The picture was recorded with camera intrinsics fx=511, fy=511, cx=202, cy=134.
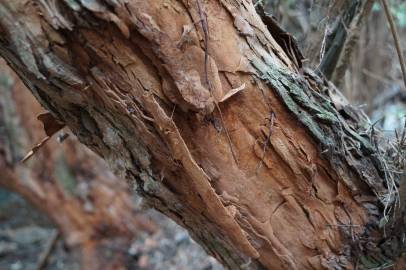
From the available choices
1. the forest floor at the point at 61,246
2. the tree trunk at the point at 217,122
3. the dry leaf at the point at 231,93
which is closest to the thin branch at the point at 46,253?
the forest floor at the point at 61,246

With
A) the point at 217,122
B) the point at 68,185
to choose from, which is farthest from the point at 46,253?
the point at 217,122

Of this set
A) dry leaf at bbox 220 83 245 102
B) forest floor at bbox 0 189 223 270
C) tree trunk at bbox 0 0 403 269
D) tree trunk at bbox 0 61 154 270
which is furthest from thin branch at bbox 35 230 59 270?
dry leaf at bbox 220 83 245 102

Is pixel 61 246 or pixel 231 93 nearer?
pixel 231 93

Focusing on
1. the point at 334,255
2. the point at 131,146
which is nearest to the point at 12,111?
the point at 131,146

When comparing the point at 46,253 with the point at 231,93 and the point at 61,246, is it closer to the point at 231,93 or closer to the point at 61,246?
the point at 61,246

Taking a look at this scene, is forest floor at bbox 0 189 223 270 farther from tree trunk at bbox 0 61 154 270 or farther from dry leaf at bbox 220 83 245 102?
dry leaf at bbox 220 83 245 102

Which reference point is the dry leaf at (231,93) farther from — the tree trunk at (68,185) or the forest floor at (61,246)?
the tree trunk at (68,185)
